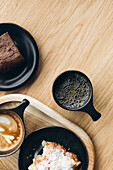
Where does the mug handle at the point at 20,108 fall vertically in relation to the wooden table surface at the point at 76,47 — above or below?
below

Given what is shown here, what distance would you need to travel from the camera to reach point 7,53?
1.47 metres

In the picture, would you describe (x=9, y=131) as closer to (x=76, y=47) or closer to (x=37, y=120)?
(x=37, y=120)

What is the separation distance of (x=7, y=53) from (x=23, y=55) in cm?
10

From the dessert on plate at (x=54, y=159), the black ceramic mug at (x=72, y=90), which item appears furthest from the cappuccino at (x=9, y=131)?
the black ceramic mug at (x=72, y=90)

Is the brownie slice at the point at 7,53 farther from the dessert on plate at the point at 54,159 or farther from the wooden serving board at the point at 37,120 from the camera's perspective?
the dessert on plate at the point at 54,159

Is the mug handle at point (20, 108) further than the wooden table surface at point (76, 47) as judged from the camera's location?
No

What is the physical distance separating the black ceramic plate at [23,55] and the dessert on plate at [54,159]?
41 centimetres

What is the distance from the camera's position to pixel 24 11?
4.98 ft

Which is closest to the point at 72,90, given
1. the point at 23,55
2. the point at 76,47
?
the point at 76,47

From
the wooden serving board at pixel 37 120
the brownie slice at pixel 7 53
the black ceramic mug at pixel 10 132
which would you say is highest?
the brownie slice at pixel 7 53

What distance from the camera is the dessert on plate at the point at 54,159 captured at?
1422 millimetres

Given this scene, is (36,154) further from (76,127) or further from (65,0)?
(65,0)

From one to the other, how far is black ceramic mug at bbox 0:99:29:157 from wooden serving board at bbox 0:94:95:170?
7 cm

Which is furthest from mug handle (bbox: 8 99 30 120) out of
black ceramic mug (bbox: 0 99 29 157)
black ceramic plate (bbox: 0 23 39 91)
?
black ceramic plate (bbox: 0 23 39 91)
